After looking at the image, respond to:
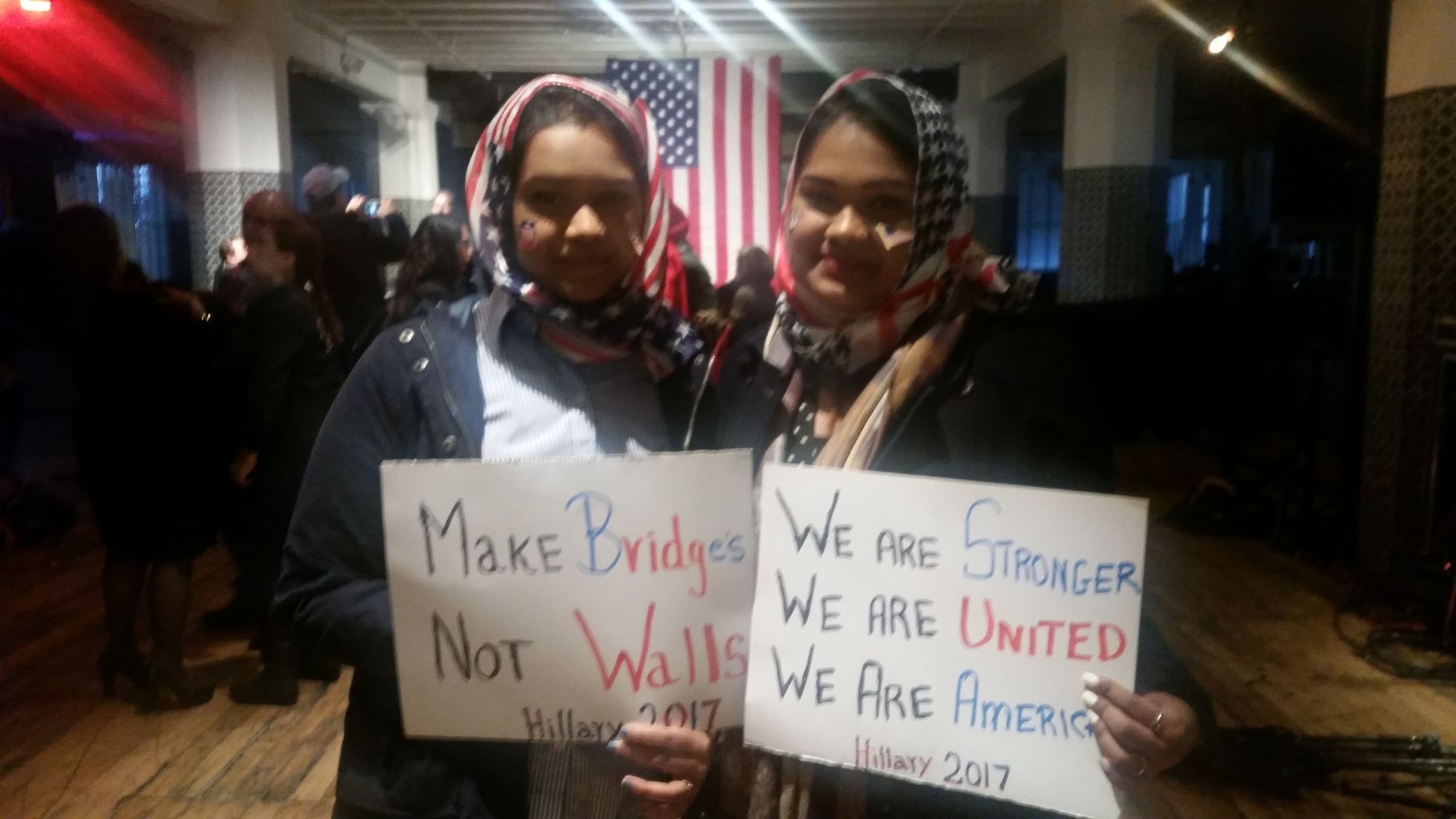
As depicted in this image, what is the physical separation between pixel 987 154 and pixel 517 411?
911 cm

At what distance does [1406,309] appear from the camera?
4035mm

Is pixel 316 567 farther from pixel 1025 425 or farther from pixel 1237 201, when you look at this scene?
pixel 1237 201

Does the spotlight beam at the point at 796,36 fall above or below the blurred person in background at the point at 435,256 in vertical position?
above

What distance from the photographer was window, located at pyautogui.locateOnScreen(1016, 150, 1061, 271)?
1176 cm

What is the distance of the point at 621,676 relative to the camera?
1.01 m

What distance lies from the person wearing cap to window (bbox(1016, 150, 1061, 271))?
859 cm

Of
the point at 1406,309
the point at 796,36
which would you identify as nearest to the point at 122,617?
the point at 1406,309

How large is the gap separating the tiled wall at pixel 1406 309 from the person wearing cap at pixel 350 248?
4.15 m

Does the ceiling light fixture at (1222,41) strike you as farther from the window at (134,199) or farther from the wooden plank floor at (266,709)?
the window at (134,199)

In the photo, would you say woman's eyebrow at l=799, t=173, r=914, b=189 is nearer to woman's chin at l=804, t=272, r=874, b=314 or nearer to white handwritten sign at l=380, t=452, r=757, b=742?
woman's chin at l=804, t=272, r=874, b=314

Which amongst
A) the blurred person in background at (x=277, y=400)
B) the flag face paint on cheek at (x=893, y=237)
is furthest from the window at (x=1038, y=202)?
the flag face paint on cheek at (x=893, y=237)

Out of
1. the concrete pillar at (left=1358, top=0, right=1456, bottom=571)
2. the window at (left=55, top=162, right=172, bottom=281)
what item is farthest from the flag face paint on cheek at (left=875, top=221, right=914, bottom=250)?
the window at (left=55, top=162, right=172, bottom=281)

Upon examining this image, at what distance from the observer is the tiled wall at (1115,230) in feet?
21.0

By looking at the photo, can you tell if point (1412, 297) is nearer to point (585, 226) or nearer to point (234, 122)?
point (585, 226)
